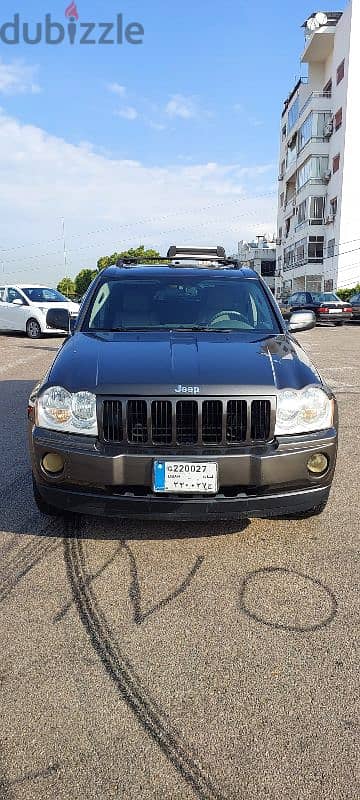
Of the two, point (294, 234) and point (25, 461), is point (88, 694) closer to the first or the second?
point (25, 461)

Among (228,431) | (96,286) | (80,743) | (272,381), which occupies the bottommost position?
(80,743)

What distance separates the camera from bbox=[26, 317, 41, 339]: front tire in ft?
52.7

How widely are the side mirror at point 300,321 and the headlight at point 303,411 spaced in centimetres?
179

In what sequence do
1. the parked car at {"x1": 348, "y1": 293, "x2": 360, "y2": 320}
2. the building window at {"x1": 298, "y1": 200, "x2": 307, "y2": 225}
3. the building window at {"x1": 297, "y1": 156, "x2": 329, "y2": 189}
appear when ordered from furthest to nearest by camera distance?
the building window at {"x1": 298, "y1": 200, "x2": 307, "y2": 225} → the building window at {"x1": 297, "y1": 156, "x2": 329, "y2": 189} → the parked car at {"x1": 348, "y1": 293, "x2": 360, "y2": 320}

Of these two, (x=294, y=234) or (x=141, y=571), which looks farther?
(x=294, y=234)

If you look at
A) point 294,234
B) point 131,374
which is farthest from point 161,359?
point 294,234

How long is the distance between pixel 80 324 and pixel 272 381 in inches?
68.1

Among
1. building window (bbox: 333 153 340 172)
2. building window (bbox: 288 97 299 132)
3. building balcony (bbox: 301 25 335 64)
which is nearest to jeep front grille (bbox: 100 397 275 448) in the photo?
building window (bbox: 333 153 340 172)

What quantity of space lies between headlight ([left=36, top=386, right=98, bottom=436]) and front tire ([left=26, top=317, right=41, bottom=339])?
1357cm

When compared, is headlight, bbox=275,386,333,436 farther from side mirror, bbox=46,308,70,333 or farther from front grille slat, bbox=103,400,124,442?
side mirror, bbox=46,308,70,333

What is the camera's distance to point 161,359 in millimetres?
3193

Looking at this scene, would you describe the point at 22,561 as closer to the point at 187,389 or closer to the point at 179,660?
the point at 179,660

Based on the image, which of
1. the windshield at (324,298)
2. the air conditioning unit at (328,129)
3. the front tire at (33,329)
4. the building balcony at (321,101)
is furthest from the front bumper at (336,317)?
the building balcony at (321,101)

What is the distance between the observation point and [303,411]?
9.82ft
